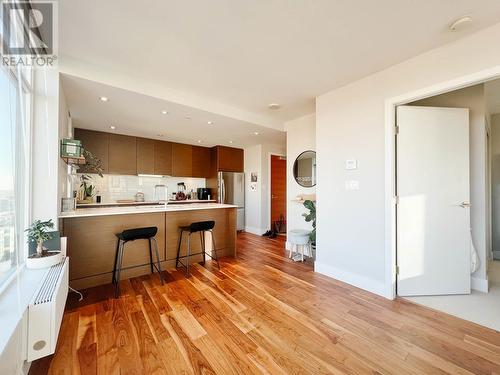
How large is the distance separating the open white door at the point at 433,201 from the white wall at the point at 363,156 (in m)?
0.21

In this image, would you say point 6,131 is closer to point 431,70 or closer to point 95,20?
point 95,20

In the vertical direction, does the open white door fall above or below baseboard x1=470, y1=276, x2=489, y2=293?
above

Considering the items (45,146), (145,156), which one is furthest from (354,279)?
(145,156)

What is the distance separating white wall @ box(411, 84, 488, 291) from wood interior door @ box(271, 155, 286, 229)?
3716 mm

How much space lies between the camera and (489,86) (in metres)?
2.69

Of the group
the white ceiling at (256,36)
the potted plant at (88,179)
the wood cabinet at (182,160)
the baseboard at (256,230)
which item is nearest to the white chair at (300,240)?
the baseboard at (256,230)

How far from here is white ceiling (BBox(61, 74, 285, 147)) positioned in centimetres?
263

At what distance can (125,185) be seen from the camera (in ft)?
16.5

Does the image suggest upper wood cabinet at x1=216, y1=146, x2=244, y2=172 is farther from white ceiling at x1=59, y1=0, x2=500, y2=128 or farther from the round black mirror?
white ceiling at x1=59, y1=0, x2=500, y2=128

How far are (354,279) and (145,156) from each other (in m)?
4.73

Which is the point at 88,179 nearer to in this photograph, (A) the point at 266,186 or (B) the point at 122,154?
(B) the point at 122,154

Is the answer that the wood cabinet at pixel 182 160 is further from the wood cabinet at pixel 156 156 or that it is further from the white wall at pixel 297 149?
the white wall at pixel 297 149

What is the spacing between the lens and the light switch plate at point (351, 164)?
2607mm

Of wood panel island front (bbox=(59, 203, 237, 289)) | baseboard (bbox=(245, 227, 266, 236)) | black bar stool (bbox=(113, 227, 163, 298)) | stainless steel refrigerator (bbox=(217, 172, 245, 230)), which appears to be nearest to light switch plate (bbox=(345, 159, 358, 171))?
wood panel island front (bbox=(59, 203, 237, 289))
